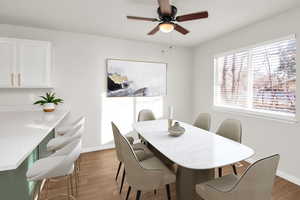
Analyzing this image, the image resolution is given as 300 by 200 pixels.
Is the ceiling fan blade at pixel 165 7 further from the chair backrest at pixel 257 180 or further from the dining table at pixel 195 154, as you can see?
the chair backrest at pixel 257 180

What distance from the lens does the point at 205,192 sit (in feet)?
4.28

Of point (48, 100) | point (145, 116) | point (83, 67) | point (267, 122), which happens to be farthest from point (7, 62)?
point (267, 122)

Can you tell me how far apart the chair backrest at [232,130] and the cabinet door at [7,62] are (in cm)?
346

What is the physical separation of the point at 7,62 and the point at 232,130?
3683 millimetres

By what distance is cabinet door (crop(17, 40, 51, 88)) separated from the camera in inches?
103

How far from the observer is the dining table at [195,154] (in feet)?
4.21

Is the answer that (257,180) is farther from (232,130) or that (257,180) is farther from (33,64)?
(33,64)

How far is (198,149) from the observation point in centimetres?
154

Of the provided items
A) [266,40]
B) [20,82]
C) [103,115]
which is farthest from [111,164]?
[266,40]

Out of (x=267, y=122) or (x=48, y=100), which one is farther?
(x=48, y=100)

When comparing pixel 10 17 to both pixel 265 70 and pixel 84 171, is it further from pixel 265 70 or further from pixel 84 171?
pixel 265 70

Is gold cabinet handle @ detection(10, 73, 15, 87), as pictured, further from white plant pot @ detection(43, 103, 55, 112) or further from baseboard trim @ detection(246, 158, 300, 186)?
baseboard trim @ detection(246, 158, 300, 186)

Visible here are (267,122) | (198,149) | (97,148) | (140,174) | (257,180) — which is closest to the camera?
(257,180)

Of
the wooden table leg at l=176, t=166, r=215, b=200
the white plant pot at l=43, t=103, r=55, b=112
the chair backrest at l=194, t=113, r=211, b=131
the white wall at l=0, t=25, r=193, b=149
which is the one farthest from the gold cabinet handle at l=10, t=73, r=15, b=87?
the chair backrest at l=194, t=113, r=211, b=131
